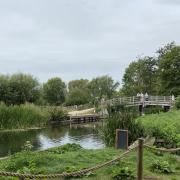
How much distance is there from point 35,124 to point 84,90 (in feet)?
131

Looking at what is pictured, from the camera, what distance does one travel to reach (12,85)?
56344 mm

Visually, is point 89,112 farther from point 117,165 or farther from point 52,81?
point 117,165

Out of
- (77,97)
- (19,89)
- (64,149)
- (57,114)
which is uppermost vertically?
(19,89)

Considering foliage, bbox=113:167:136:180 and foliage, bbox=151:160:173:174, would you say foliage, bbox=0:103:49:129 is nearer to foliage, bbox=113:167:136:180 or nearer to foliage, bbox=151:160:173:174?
foliage, bbox=151:160:173:174

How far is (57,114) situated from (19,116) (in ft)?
36.4

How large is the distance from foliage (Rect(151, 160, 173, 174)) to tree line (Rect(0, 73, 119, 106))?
1784 inches

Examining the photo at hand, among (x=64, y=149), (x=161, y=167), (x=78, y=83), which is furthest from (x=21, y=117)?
(x=78, y=83)

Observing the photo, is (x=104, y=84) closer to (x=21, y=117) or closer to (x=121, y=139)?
(x=21, y=117)

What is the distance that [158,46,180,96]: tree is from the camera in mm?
56838

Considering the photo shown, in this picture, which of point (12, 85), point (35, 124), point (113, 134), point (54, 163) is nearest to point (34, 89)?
point (12, 85)

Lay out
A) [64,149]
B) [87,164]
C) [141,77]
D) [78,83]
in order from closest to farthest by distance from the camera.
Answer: [87,164] → [64,149] → [141,77] → [78,83]

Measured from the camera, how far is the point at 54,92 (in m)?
79.8

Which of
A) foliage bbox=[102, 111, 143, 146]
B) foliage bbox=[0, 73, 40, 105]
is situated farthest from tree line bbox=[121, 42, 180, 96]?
foliage bbox=[102, 111, 143, 146]

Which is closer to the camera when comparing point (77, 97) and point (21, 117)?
point (21, 117)
